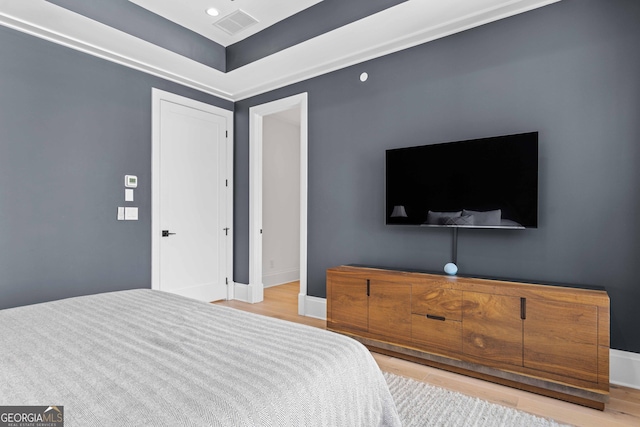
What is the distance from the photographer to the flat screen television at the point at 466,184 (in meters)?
2.46

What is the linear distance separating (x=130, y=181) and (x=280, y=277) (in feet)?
9.43

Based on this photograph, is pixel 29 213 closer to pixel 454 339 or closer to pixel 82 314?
pixel 82 314

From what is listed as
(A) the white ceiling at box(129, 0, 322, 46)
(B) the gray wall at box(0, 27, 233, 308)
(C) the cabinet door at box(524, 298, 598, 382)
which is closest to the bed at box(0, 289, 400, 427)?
(C) the cabinet door at box(524, 298, 598, 382)

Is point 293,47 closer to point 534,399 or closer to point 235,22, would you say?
point 235,22

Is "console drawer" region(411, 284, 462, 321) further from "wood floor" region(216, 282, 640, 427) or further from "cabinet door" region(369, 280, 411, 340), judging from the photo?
"wood floor" region(216, 282, 640, 427)

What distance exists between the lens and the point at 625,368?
7.43 feet

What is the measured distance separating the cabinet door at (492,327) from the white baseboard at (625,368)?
2.24ft

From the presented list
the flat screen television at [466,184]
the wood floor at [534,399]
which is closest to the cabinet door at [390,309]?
the wood floor at [534,399]

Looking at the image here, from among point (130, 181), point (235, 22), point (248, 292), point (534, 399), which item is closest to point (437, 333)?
point (534, 399)

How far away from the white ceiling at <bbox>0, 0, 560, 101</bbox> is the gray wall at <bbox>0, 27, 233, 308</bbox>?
0.15 m

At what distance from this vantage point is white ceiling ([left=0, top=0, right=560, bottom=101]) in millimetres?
2611

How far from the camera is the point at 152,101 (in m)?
3.71

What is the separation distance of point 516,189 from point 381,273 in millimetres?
1174

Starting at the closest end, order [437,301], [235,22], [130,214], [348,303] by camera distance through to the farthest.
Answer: [437,301] → [348,303] → [235,22] → [130,214]
